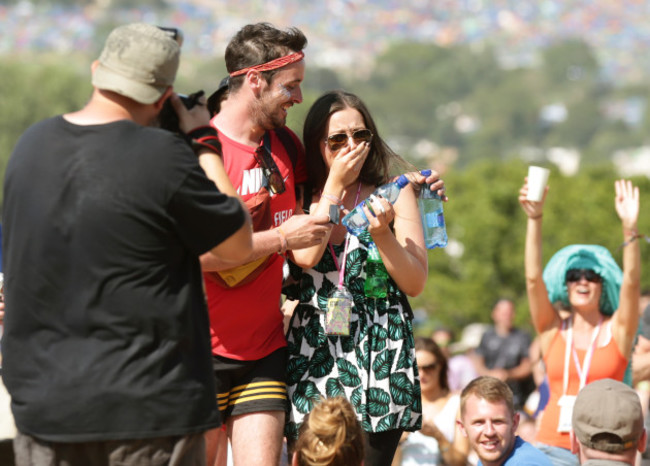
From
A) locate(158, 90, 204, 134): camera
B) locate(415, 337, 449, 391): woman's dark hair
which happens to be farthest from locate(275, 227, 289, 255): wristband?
locate(415, 337, 449, 391): woman's dark hair

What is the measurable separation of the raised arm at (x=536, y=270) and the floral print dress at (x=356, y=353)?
1.64m

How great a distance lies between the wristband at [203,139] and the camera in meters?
2.96

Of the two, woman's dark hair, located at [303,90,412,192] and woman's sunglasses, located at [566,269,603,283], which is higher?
woman's dark hair, located at [303,90,412,192]

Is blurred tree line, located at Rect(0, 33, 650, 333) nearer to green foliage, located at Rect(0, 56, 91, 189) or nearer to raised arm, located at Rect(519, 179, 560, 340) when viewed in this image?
green foliage, located at Rect(0, 56, 91, 189)

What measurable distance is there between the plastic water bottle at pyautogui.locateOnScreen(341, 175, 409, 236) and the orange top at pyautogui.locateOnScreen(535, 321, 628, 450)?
207 centimetres

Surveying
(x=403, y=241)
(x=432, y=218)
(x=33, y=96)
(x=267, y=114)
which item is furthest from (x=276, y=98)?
(x=33, y=96)

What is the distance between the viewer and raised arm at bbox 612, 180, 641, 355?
5.39 m

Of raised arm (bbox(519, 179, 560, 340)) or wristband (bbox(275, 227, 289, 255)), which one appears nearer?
wristband (bbox(275, 227, 289, 255))

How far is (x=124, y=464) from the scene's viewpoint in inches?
105

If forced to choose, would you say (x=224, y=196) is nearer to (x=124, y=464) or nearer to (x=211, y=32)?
(x=124, y=464)

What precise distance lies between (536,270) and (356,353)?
1.99 m

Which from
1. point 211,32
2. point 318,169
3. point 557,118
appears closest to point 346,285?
point 318,169

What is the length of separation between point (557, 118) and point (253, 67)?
16944 centimetres

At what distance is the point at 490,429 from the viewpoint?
Result: 4.59 m
